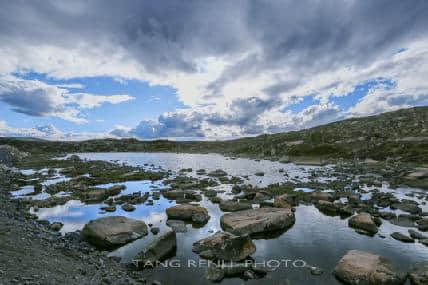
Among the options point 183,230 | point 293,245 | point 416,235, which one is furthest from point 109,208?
point 416,235

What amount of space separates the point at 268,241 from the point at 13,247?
1535 centimetres

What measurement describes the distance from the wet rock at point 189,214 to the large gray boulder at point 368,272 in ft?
40.8

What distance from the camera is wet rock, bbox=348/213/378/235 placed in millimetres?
21711

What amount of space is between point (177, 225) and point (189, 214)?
2492 mm

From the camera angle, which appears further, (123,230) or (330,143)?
(330,143)

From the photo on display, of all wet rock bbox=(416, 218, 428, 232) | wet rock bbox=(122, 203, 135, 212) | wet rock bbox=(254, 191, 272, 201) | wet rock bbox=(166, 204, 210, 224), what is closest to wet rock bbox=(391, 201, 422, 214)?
wet rock bbox=(416, 218, 428, 232)

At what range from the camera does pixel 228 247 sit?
16.9 meters

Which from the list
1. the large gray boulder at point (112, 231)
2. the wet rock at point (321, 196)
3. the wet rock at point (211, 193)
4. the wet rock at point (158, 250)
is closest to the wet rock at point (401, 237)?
the wet rock at point (321, 196)

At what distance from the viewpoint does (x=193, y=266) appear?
637 inches

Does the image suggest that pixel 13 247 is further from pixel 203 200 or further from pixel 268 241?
pixel 203 200

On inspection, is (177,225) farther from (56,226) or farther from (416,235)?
(416,235)

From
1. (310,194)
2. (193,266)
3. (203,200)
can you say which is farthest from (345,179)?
(193,266)

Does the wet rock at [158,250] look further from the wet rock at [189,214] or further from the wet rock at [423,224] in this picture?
the wet rock at [423,224]

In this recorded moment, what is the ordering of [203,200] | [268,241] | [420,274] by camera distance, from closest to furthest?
[420,274] < [268,241] < [203,200]
